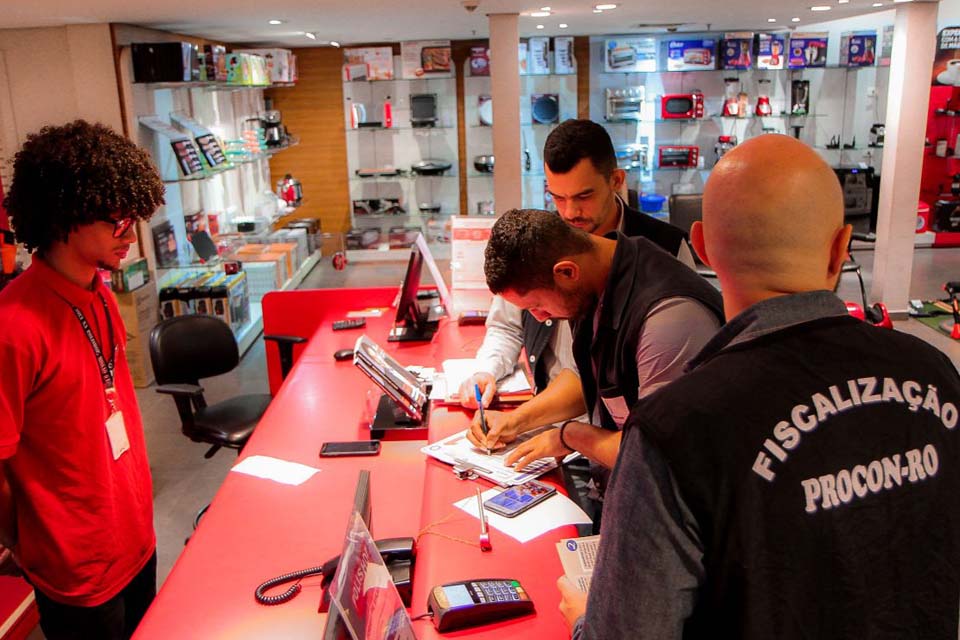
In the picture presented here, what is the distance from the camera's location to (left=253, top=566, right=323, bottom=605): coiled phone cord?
1.96m

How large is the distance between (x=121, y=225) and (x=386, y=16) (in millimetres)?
4558

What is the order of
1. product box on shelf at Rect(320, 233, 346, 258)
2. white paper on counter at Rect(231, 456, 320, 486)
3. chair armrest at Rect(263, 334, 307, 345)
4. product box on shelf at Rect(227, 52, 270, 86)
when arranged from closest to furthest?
white paper on counter at Rect(231, 456, 320, 486) < chair armrest at Rect(263, 334, 307, 345) < product box on shelf at Rect(227, 52, 270, 86) < product box on shelf at Rect(320, 233, 346, 258)

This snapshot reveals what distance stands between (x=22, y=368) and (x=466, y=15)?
203 inches

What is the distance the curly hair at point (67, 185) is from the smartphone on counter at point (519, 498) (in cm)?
121

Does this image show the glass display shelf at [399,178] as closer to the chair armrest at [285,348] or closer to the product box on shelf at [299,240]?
the product box on shelf at [299,240]

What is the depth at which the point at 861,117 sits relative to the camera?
31.3ft

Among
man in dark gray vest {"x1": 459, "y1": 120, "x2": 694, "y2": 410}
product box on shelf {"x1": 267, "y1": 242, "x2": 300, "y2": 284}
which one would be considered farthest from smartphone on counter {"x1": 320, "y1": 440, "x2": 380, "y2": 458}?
product box on shelf {"x1": 267, "y1": 242, "x2": 300, "y2": 284}

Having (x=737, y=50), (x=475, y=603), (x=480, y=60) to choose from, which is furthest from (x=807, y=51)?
(x=475, y=603)

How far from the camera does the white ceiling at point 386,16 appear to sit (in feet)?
15.9

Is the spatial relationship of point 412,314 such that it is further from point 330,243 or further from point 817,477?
point 330,243

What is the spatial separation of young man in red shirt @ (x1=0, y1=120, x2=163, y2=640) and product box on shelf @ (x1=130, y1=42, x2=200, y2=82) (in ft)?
12.5

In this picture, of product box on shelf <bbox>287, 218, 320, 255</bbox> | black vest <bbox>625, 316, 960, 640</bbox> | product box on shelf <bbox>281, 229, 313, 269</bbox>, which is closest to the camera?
black vest <bbox>625, 316, 960, 640</bbox>

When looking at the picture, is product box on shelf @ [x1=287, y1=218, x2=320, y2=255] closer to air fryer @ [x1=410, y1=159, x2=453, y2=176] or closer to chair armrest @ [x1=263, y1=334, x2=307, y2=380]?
air fryer @ [x1=410, y1=159, x2=453, y2=176]

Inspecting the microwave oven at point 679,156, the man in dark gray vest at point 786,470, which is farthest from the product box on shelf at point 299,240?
the man in dark gray vest at point 786,470
